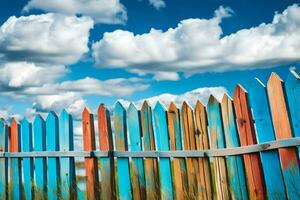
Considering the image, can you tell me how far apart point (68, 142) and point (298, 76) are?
3552 mm

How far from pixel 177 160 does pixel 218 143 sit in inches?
23.1

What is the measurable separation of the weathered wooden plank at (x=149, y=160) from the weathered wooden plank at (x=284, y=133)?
5.33ft

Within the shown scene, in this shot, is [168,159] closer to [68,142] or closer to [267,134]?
[267,134]

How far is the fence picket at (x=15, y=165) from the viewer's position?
716cm

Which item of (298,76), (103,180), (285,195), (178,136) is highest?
(298,76)

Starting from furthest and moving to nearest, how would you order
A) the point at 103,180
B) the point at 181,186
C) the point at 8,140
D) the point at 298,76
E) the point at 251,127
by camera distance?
the point at 8,140, the point at 103,180, the point at 181,186, the point at 251,127, the point at 298,76

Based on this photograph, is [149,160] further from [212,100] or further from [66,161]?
[66,161]

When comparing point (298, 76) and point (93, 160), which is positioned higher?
point (298, 76)

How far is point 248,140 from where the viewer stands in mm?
4363

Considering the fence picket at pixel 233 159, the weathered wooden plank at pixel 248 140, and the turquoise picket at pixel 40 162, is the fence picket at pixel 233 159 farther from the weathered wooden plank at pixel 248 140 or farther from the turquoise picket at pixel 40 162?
the turquoise picket at pixel 40 162

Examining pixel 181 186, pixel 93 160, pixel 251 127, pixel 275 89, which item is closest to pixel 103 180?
pixel 93 160

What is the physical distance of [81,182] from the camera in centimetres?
611

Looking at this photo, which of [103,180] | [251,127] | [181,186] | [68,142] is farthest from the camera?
[68,142]

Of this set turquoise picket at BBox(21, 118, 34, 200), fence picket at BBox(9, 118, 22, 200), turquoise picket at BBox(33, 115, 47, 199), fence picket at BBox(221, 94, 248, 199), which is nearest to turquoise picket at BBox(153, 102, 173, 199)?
fence picket at BBox(221, 94, 248, 199)
